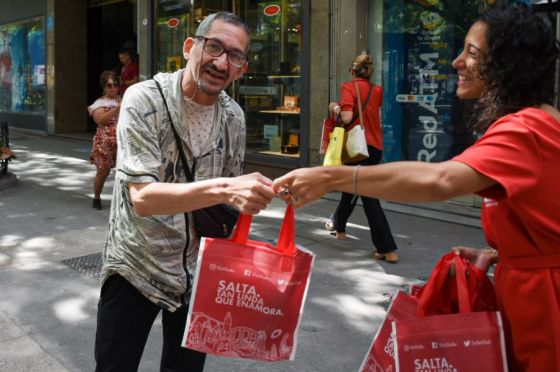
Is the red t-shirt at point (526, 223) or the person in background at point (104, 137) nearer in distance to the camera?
the red t-shirt at point (526, 223)

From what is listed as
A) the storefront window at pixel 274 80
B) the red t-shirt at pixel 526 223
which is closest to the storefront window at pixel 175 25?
the storefront window at pixel 274 80

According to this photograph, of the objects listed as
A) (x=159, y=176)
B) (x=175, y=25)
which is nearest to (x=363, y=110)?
(x=159, y=176)

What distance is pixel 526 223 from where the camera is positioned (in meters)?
1.71

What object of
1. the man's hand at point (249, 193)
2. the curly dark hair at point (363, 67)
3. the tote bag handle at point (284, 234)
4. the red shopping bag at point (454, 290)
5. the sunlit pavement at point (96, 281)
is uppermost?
the curly dark hair at point (363, 67)

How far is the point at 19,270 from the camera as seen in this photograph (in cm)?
554

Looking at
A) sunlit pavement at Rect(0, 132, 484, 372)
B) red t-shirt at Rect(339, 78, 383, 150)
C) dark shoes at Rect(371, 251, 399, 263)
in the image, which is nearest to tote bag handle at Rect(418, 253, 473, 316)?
sunlit pavement at Rect(0, 132, 484, 372)

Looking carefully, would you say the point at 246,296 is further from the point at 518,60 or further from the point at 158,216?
the point at 518,60

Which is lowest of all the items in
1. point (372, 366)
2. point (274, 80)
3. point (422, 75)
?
point (372, 366)

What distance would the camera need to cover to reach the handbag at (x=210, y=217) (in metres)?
2.30

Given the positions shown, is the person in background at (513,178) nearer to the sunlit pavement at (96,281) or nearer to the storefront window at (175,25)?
the sunlit pavement at (96,281)

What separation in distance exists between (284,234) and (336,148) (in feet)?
13.9

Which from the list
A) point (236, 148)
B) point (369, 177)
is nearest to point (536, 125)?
point (369, 177)

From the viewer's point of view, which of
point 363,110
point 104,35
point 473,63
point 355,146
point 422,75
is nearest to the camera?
point 473,63

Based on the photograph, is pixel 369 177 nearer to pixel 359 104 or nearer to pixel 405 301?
pixel 405 301
